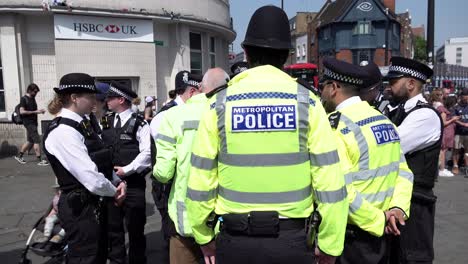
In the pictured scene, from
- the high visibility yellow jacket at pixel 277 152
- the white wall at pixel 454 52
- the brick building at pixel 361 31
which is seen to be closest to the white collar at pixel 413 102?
the high visibility yellow jacket at pixel 277 152

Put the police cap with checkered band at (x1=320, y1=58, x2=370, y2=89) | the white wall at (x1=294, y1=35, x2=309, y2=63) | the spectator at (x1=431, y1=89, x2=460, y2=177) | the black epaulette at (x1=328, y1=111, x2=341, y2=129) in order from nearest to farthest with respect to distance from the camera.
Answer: the black epaulette at (x1=328, y1=111, x2=341, y2=129), the police cap with checkered band at (x1=320, y1=58, x2=370, y2=89), the spectator at (x1=431, y1=89, x2=460, y2=177), the white wall at (x1=294, y1=35, x2=309, y2=63)

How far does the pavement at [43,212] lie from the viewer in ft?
16.3

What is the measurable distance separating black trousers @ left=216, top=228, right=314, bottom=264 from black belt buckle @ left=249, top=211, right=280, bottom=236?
34 mm

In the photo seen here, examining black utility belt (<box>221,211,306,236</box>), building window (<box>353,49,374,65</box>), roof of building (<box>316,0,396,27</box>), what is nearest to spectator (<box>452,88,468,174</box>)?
black utility belt (<box>221,211,306,236</box>)

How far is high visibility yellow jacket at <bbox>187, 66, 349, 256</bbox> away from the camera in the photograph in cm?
194

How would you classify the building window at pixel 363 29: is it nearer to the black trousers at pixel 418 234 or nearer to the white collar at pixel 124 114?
the white collar at pixel 124 114

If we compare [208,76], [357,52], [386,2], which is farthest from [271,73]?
[386,2]

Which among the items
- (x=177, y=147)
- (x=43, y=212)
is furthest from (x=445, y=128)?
(x=43, y=212)

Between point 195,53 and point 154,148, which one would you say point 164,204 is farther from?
point 195,53

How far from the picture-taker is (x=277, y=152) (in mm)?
1942

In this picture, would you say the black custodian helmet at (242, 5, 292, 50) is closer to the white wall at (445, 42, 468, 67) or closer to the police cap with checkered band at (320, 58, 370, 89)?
the police cap with checkered band at (320, 58, 370, 89)

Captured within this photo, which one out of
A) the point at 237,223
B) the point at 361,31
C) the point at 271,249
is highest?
the point at 361,31

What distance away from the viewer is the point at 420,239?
3152mm

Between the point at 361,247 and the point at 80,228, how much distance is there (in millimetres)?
2129
